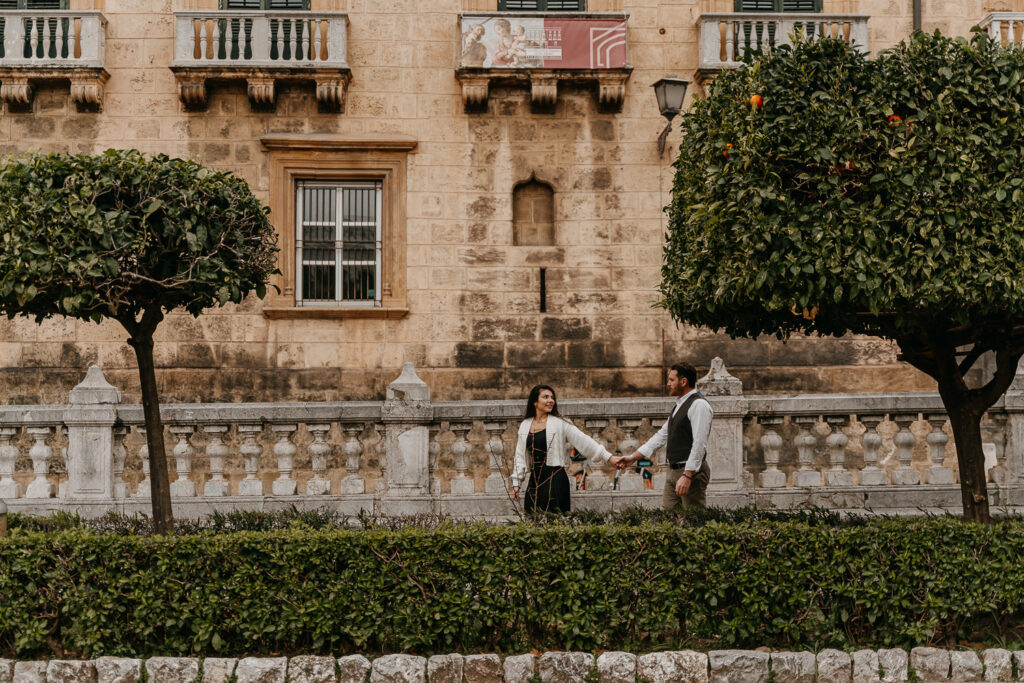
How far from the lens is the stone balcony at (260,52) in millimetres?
15250

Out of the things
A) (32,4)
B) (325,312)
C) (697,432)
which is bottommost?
(697,432)

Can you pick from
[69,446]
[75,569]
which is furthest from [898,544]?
[69,446]

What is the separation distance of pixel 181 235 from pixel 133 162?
Result: 677 mm

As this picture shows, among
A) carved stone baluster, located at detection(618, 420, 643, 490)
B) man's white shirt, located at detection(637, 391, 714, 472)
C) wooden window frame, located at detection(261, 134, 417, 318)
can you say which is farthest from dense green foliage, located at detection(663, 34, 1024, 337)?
wooden window frame, located at detection(261, 134, 417, 318)

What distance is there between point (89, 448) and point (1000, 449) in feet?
30.7

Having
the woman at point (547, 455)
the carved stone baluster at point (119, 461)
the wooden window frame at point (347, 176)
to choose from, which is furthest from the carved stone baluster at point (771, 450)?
the wooden window frame at point (347, 176)

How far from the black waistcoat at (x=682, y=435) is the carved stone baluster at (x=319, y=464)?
358cm

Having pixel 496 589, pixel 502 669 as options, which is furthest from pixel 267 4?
pixel 502 669

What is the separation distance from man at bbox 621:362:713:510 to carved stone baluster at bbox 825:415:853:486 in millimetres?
2050

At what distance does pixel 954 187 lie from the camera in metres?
7.05

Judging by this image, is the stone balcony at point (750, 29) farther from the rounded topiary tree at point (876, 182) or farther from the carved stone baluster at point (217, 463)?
the carved stone baluster at point (217, 463)

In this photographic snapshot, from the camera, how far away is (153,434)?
26.9 ft

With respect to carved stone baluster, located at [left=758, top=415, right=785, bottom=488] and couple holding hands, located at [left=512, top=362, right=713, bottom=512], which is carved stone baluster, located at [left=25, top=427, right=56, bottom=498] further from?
carved stone baluster, located at [left=758, top=415, right=785, bottom=488]

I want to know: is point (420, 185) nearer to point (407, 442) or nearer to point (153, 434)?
point (407, 442)
